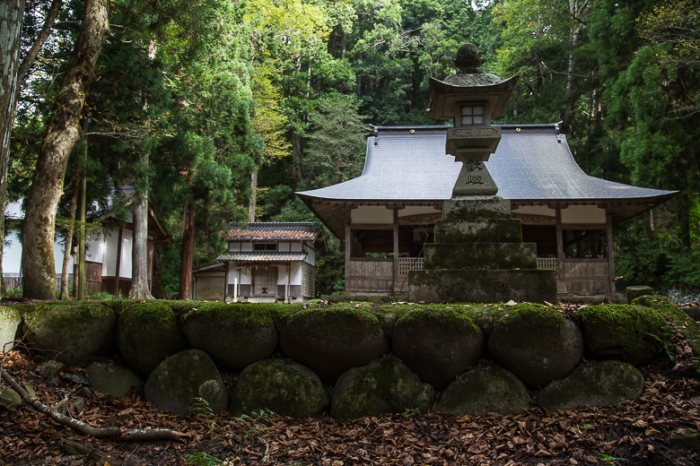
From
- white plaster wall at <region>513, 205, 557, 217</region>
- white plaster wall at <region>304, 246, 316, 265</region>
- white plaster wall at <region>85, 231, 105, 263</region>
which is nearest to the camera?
white plaster wall at <region>513, 205, 557, 217</region>

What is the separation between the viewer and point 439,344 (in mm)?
3557

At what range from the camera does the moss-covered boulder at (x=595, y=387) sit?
10.6 feet

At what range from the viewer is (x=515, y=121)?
23344 mm

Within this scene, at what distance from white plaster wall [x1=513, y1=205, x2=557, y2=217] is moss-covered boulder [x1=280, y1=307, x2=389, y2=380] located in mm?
10256

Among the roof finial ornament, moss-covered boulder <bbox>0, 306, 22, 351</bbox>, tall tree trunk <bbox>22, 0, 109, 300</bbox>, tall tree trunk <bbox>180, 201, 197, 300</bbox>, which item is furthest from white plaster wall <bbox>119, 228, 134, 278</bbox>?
the roof finial ornament

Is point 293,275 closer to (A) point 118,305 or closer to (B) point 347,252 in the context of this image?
(B) point 347,252

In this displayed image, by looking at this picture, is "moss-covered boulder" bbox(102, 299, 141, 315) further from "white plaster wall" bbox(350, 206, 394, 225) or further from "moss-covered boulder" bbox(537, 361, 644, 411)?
"white plaster wall" bbox(350, 206, 394, 225)

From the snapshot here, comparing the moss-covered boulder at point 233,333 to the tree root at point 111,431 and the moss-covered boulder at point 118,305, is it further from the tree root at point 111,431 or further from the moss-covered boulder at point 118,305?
the tree root at point 111,431

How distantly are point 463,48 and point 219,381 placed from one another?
5329 millimetres

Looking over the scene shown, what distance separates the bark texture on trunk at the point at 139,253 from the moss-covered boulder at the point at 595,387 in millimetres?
10136

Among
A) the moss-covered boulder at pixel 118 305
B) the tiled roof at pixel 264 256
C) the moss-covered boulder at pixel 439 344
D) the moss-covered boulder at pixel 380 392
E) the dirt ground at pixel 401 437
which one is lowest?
the dirt ground at pixel 401 437

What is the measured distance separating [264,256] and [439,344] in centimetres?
1595

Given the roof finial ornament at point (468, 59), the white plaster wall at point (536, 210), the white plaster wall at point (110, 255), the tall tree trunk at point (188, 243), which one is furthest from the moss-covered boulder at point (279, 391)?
the white plaster wall at point (110, 255)

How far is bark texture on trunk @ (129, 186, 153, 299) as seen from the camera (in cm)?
1099
